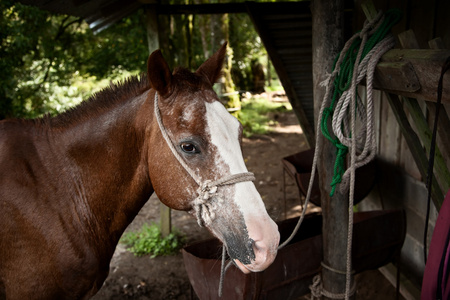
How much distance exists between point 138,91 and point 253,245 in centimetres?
119

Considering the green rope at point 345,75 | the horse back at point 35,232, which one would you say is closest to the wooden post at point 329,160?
the green rope at point 345,75

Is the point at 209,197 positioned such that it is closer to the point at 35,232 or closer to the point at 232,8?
the point at 35,232

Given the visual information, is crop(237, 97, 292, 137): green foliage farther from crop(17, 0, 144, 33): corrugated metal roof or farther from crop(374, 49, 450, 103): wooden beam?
crop(374, 49, 450, 103): wooden beam

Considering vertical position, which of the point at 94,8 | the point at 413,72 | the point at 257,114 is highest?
the point at 94,8

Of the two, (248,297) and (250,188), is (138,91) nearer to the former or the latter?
(250,188)

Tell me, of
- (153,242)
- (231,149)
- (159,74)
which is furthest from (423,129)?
(153,242)

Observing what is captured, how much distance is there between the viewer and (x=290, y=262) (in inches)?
101

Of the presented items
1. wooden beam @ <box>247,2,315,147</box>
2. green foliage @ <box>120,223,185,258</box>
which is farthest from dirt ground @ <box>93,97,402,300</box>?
wooden beam @ <box>247,2,315,147</box>

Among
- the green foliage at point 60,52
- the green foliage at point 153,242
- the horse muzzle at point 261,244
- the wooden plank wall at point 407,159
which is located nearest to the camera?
the horse muzzle at point 261,244

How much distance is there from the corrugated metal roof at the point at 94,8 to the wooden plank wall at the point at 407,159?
2931 millimetres

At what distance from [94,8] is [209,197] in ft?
11.7

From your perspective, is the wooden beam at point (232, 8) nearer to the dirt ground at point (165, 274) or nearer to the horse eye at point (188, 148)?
the dirt ground at point (165, 274)

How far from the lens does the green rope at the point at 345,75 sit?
1.85 meters

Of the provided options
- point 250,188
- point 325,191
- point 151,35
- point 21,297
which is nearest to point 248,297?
point 325,191
